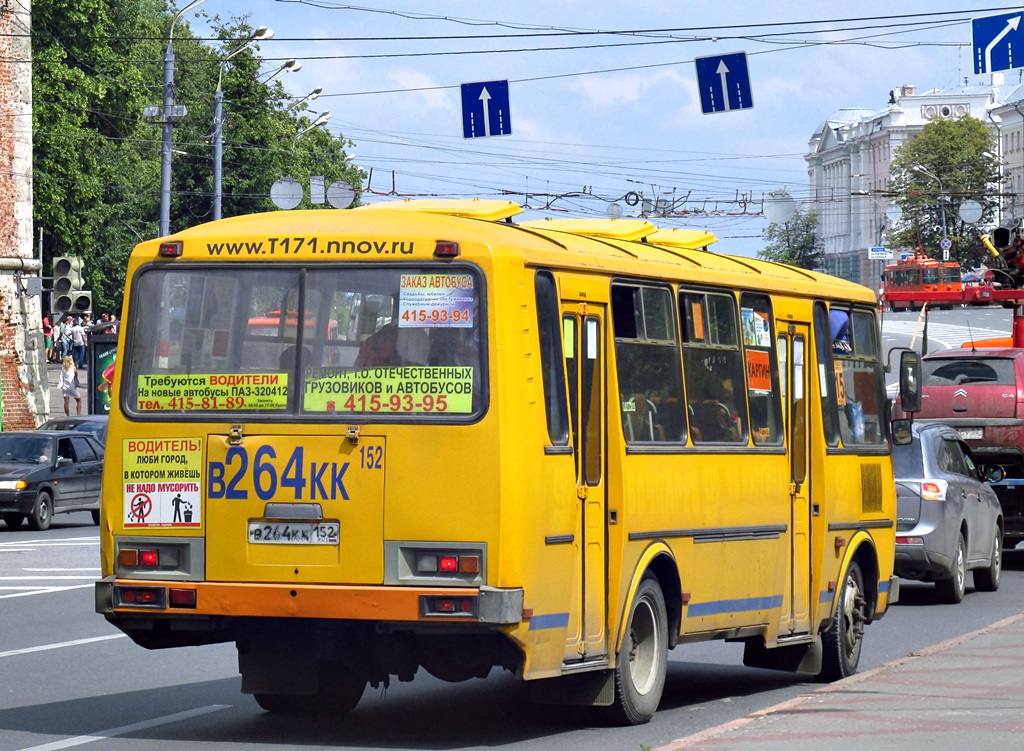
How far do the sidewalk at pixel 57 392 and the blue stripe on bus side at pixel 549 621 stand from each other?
132ft

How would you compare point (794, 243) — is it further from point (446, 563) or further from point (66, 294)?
point (446, 563)

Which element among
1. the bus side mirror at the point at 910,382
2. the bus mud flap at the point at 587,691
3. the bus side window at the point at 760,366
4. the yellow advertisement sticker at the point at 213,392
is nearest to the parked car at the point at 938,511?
the bus side mirror at the point at 910,382

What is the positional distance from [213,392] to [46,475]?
19981 millimetres

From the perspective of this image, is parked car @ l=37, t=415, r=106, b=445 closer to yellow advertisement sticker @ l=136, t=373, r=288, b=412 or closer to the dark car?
the dark car

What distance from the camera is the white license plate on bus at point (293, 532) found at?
9211 mm

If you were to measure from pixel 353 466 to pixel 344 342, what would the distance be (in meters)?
0.62

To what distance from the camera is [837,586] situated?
42.2ft

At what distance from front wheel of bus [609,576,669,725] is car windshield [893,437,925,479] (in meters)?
8.64

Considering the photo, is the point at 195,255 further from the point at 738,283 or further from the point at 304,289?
the point at 738,283

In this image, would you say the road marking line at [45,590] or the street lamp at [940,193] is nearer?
the road marking line at [45,590]

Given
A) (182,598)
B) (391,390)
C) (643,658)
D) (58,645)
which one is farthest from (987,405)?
(182,598)

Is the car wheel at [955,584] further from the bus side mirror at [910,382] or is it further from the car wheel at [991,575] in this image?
the bus side mirror at [910,382]

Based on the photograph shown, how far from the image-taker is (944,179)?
12838 cm

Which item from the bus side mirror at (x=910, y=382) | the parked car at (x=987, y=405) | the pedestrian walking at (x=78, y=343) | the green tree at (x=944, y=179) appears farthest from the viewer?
the green tree at (x=944, y=179)
